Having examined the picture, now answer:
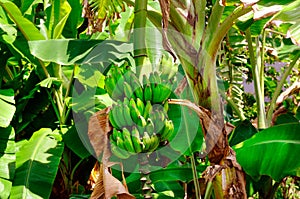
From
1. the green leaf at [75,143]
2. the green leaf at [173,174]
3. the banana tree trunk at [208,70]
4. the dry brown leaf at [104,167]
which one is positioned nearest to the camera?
the dry brown leaf at [104,167]

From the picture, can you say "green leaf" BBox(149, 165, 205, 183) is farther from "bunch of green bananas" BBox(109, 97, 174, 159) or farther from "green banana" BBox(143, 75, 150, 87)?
"green banana" BBox(143, 75, 150, 87)

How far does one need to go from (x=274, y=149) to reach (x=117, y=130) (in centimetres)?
58

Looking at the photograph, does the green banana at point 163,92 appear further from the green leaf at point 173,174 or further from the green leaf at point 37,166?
the green leaf at point 37,166

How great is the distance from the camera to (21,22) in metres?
1.59

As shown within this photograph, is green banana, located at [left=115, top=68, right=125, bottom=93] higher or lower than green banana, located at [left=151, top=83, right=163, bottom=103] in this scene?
higher

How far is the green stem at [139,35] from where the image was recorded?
1.10m

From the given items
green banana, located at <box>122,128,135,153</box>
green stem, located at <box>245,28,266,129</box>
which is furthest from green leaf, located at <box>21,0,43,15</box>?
green banana, located at <box>122,128,135,153</box>

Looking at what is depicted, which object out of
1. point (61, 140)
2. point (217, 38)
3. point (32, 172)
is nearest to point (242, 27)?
point (217, 38)

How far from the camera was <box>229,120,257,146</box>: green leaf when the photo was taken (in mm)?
1690

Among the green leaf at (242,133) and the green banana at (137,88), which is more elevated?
the green banana at (137,88)

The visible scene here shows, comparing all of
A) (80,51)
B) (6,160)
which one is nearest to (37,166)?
(6,160)

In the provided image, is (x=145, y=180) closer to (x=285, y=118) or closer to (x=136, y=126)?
(x=136, y=126)

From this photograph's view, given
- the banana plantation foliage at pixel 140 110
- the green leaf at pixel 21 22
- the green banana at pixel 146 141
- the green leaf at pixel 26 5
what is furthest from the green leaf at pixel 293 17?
the green leaf at pixel 26 5

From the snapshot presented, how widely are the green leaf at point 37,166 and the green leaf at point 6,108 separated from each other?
15 centimetres
